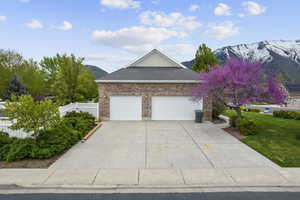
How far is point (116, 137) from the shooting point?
890 cm

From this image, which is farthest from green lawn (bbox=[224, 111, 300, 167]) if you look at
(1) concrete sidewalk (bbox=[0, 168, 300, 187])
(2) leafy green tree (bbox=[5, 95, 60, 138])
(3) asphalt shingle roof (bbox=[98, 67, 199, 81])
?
(2) leafy green tree (bbox=[5, 95, 60, 138])

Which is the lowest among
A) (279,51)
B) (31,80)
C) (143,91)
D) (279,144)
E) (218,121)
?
(279,144)

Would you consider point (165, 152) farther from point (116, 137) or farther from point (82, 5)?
point (82, 5)

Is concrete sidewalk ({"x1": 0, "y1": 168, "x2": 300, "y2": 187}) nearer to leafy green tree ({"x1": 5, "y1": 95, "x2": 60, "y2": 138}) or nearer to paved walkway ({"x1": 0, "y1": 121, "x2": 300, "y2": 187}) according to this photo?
paved walkway ({"x1": 0, "y1": 121, "x2": 300, "y2": 187})

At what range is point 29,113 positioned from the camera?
6168 mm

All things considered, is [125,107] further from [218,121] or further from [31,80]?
[31,80]

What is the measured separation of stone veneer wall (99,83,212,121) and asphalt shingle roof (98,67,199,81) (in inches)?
22.5

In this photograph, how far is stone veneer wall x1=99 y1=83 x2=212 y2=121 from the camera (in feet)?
43.0

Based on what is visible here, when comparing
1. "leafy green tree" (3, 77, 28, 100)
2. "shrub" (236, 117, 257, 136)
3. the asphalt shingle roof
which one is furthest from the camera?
"leafy green tree" (3, 77, 28, 100)

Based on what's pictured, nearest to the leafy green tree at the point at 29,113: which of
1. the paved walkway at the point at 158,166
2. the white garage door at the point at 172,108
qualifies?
the paved walkway at the point at 158,166

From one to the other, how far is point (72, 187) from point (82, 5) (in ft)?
49.0

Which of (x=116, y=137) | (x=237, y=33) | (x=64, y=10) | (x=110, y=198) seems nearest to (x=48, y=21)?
(x=64, y=10)

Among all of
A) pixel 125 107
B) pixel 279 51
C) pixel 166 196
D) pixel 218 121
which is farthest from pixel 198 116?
pixel 279 51

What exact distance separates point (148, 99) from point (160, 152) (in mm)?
A: 6817
